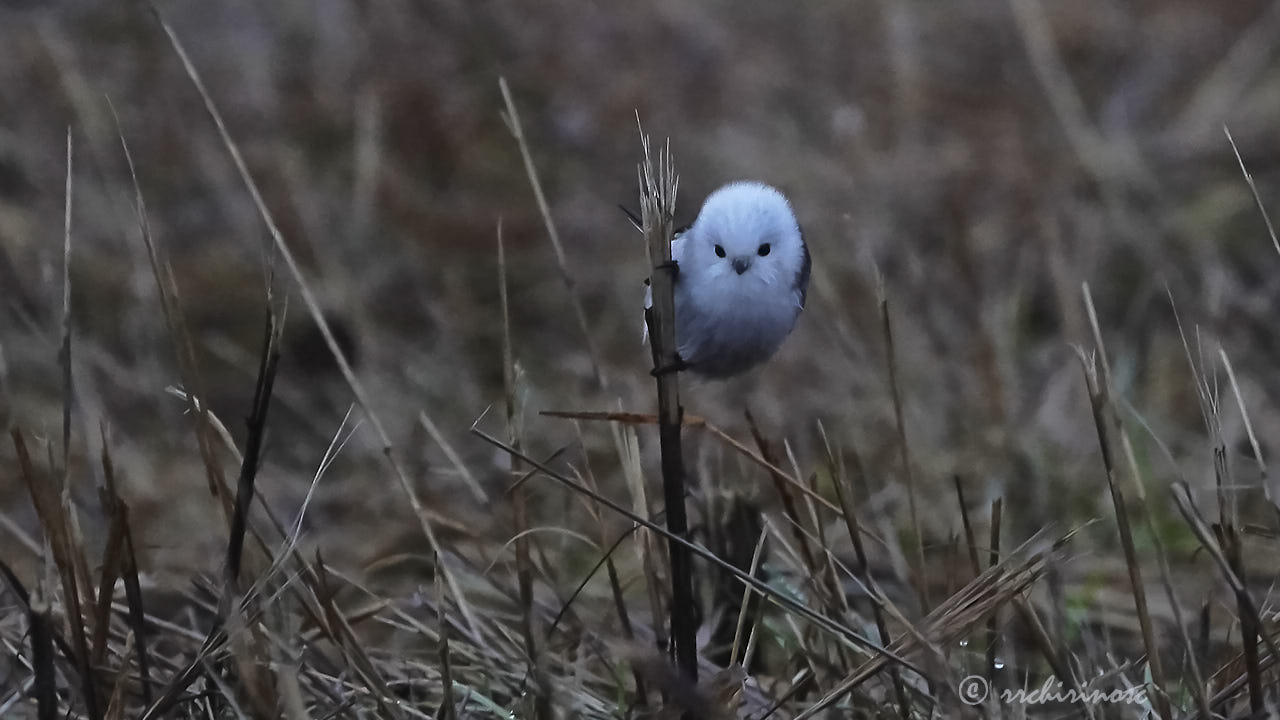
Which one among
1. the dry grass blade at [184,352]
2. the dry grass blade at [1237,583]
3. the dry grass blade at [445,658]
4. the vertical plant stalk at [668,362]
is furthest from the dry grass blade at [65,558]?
the dry grass blade at [1237,583]

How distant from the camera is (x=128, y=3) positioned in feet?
17.6

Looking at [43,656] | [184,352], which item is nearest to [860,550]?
[184,352]

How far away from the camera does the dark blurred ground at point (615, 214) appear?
3.35 m

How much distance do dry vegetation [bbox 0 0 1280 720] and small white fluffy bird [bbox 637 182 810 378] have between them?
0.13m

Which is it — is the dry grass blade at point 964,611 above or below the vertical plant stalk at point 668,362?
below

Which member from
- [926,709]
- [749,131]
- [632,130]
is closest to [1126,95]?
[749,131]

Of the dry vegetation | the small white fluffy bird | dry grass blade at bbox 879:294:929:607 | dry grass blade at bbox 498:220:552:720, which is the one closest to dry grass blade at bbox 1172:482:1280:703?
the dry vegetation

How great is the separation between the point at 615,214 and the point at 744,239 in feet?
11.4

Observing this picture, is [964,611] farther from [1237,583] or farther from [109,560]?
[109,560]

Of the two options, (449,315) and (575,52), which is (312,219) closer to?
(449,315)

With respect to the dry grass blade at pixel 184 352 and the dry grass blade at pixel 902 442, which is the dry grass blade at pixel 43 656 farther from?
the dry grass blade at pixel 902 442

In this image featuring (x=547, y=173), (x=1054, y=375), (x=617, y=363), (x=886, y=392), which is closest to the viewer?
(x=886, y=392)

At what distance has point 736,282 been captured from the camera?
133 cm

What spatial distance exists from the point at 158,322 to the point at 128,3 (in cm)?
223
